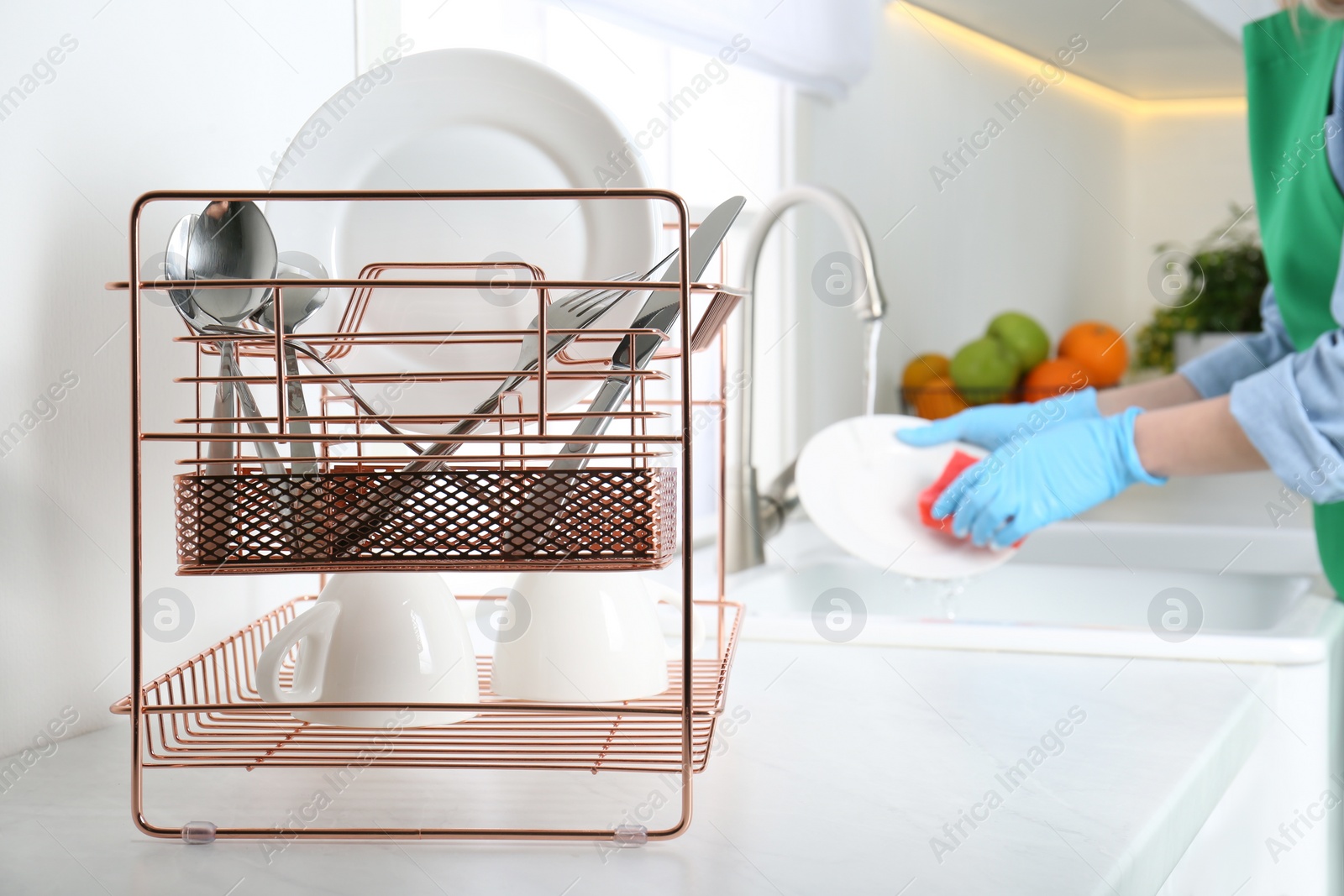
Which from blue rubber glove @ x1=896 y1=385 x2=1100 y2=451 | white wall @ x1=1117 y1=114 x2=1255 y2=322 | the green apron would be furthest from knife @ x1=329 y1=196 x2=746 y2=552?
white wall @ x1=1117 y1=114 x2=1255 y2=322

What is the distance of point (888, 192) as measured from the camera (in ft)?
6.37

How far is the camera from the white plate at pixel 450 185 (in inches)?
23.0

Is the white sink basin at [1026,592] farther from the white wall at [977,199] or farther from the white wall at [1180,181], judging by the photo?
the white wall at [1180,181]

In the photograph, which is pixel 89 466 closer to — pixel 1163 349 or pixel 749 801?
pixel 749 801

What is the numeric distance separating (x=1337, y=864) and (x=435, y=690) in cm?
91

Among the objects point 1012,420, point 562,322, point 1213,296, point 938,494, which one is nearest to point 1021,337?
point 1213,296

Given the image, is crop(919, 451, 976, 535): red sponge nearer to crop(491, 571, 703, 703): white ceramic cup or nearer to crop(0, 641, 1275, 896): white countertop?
crop(0, 641, 1275, 896): white countertop

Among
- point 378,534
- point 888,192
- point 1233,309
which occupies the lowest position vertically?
point 378,534

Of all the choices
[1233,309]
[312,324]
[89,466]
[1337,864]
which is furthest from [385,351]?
[1233,309]

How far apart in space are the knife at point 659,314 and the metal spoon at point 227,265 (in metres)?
0.12

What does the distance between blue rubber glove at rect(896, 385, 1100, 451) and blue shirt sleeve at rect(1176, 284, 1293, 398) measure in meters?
→ 0.13

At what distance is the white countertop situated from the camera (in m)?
0.41

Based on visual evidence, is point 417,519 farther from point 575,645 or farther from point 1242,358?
point 1242,358

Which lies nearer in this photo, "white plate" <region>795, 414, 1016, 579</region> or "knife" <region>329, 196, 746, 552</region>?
"knife" <region>329, 196, 746, 552</region>
